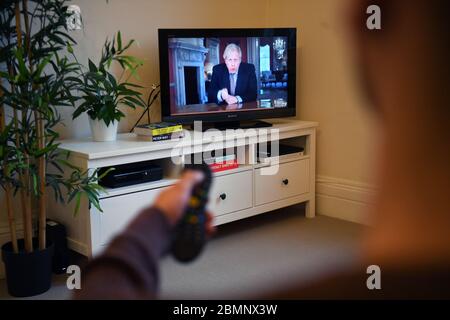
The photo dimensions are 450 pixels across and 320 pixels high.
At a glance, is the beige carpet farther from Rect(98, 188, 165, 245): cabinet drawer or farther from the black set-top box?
the black set-top box

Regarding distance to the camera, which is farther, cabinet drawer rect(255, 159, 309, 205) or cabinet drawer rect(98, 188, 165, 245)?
cabinet drawer rect(255, 159, 309, 205)

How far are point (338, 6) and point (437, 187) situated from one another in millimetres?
106

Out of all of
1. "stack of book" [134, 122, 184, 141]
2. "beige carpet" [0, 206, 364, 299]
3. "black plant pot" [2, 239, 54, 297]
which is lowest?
"beige carpet" [0, 206, 364, 299]

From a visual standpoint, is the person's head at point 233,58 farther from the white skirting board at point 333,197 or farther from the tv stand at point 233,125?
the white skirting board at point 333,197

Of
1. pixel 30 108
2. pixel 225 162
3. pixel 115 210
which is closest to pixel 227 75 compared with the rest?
pixel 225 162

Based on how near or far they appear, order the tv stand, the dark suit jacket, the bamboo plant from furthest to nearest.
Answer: the tv stand
the dark suit jacket
the bamboo plant

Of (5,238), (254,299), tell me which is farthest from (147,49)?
(254,299)

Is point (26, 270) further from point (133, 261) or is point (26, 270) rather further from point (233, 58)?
point (133, 261)

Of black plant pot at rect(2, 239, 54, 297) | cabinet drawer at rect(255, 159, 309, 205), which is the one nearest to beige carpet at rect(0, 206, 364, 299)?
black plant pot at rect(2, 239, 54, 297)

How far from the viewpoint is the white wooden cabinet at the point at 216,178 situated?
2342mm

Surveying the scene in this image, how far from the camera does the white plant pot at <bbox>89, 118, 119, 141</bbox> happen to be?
2490 mm

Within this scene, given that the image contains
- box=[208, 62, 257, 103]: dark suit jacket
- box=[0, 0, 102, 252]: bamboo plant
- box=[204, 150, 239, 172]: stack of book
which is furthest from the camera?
box=[208, 62, 257, 103]: dark suit jacket

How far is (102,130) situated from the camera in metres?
2.51
